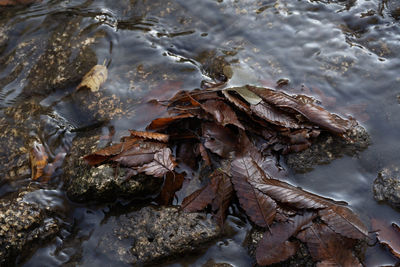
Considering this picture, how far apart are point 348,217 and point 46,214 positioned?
213 centimetres

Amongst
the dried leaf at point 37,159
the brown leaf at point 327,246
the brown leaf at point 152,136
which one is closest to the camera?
the brown leaf at point 327,246

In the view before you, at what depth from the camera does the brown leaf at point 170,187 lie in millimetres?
2773

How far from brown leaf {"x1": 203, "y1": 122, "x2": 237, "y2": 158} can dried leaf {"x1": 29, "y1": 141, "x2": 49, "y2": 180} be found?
1.36m

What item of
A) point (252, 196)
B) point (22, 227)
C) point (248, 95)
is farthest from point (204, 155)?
point (22, 227)

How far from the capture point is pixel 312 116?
2842 mm

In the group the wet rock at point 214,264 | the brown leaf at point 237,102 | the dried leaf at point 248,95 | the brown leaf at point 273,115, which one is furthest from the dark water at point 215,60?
the brown leaf at point 273,115

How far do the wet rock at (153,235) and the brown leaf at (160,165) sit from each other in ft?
0.88

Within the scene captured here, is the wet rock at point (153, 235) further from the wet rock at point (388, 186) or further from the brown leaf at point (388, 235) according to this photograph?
the wet rock at point (388, 186)

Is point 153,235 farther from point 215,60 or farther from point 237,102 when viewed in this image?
point 215,60

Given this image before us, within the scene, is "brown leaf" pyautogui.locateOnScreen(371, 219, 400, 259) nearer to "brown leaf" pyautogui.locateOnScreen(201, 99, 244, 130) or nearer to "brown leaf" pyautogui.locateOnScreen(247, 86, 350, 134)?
"brown leaf" pyautogui.locateOnScreen(247, 86, 350, 134)

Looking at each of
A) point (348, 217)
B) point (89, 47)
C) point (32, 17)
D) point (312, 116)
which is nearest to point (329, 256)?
point (348, 217)

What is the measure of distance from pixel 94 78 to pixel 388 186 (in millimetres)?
2705

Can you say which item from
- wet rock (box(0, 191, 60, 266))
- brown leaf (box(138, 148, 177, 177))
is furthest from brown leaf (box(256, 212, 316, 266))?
wet rock (box(0, 191, 60, 266))

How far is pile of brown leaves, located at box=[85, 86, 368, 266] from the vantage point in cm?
239
